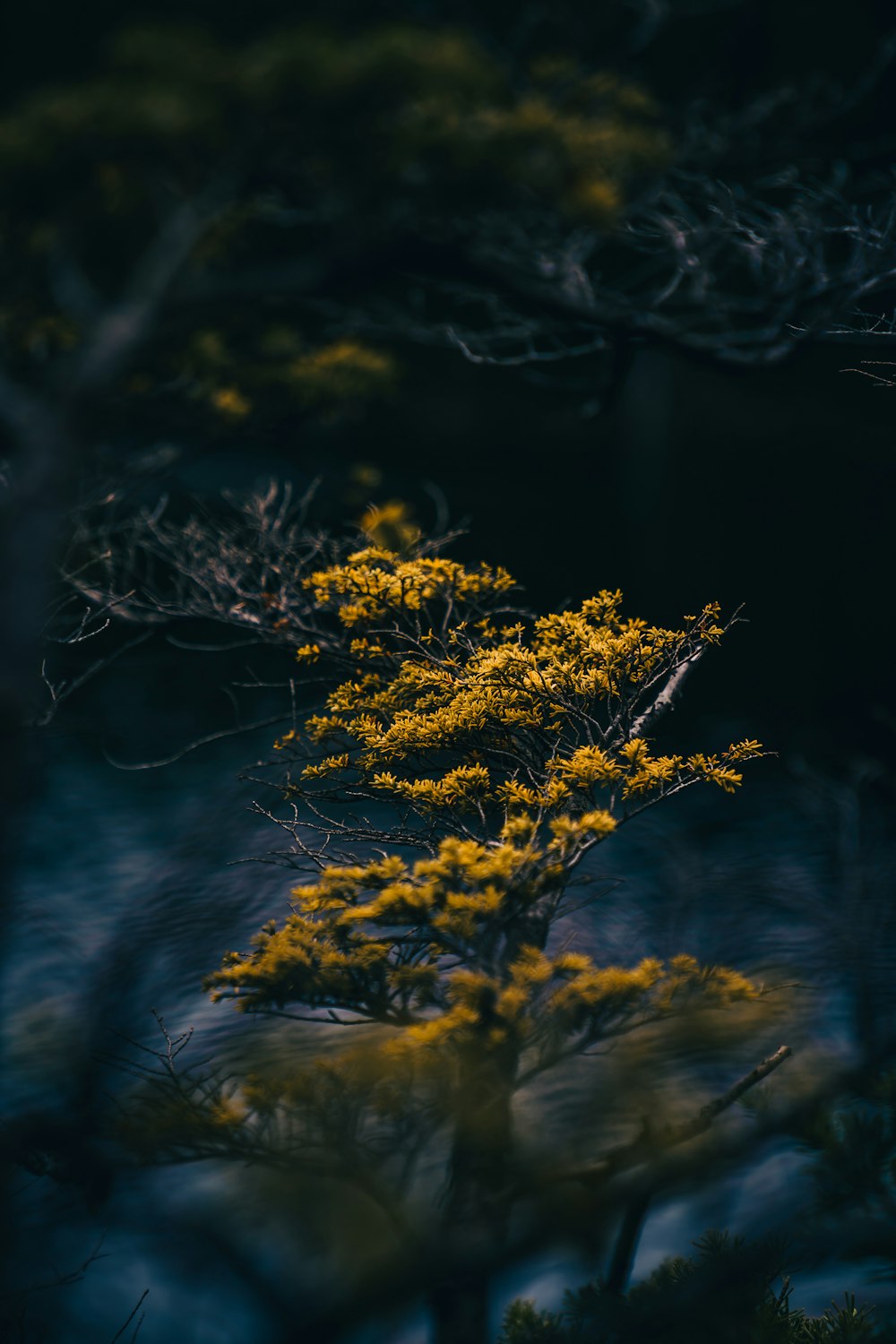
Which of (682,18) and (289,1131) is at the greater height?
(682,18)

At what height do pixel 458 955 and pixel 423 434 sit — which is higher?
pixel 458 955

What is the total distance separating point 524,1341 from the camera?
459 cm

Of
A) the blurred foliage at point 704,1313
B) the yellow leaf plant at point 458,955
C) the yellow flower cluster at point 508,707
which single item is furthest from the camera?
the yellow flower cluster at point 508,707

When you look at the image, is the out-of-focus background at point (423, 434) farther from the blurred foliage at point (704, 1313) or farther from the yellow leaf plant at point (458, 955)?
the yellow leaf plant at point (458, 955)

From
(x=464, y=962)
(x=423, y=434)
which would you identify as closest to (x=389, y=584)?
(x=464, y=962)

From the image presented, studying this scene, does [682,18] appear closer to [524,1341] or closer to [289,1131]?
[289,1131]

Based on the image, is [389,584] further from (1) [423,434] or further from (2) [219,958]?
(1) [423,434]

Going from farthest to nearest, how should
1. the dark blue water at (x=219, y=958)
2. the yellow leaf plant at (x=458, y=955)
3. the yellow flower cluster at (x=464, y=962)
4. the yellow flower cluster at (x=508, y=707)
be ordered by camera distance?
1. the yellow flower cluster at (x=508, y=707)
2. the dark blue water at (x=219, y=958)
3. the yellow flower cluster at (x=464, y=962)
4. the yellow leaf plant at (x=458, y=955)

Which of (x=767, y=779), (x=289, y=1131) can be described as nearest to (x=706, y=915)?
(x=767, y=779)

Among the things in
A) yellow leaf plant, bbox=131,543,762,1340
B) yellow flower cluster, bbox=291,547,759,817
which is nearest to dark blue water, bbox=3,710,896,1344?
yellow leaf plant, bbox=131,543,762,1340

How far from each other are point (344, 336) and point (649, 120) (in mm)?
3642

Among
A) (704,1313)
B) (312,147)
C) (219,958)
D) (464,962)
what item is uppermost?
(312,147)

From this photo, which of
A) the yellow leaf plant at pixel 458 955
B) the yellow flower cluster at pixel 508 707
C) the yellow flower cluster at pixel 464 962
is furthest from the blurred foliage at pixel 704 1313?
the yellow flower cluster at pixel 508 707

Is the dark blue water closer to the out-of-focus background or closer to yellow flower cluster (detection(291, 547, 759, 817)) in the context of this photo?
the out-of-focus background
